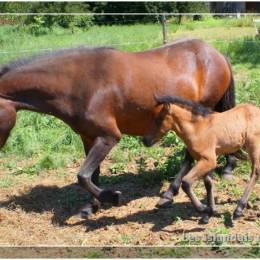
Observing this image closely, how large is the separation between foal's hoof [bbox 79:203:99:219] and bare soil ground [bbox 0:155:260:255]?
50mm

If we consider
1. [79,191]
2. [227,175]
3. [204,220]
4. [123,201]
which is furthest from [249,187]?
[79,191]

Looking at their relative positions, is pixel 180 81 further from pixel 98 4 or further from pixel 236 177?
pixel 98 4

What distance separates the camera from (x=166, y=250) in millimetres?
4824

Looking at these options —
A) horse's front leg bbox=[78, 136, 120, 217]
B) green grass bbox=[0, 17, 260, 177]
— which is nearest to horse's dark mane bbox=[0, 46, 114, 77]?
horse's front leg bbox=[78, 136, 120, 217]

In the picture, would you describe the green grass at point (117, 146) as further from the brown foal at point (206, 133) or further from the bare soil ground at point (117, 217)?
the brown foal at point (206, 133)

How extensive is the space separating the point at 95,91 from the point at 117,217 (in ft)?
4.48

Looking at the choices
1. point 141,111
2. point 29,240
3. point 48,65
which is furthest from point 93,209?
point 48,65

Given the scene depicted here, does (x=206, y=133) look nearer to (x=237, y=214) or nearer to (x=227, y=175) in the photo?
(x=237, y=214)

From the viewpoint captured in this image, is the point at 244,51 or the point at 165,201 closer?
the point at 165,201

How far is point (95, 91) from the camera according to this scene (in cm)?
548

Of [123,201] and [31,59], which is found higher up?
[31,59]

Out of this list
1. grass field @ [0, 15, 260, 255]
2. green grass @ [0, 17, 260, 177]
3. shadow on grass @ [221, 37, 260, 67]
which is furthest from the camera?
shadow on grass @ [221, 37, 260, 67]

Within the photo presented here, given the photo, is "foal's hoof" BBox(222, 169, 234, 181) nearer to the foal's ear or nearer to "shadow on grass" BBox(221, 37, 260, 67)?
the foal's ear

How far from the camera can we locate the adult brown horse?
214 inches
